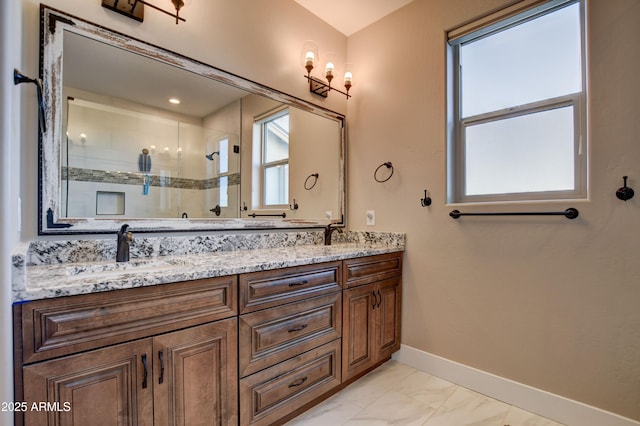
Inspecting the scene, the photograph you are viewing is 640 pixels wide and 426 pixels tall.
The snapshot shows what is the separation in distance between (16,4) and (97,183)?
70cm

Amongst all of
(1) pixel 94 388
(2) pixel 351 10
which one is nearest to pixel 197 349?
(1) pixel 94 388

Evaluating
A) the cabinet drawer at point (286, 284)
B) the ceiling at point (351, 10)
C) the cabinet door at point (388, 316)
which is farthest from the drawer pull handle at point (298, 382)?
the ceiling at point (351, 10)

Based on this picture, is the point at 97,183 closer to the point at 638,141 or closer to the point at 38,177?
the point at 38,177

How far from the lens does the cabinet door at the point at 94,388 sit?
0.87 m

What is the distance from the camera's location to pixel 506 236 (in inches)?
71.8

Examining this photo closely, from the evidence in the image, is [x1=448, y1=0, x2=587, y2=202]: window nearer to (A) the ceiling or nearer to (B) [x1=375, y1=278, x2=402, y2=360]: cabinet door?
(A) the ceiling

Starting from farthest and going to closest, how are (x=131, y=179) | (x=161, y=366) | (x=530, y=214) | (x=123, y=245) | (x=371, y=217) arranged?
1. (x=371, y=217)
2. (x=530, y=214)
3. (x=131, y=179)
4. (x=123, y=245)
5. (x=161, y=366)

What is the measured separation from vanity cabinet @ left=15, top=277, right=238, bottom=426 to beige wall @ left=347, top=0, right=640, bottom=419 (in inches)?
57.5

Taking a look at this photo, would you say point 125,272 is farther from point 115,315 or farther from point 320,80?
point 320,80

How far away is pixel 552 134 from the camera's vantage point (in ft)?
5.71

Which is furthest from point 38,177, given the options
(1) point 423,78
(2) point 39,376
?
(1) point 423,78

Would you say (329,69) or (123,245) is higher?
(329,69)

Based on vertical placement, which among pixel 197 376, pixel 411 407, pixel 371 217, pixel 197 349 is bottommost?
pixel 411 407

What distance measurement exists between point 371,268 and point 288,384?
2.82ft
